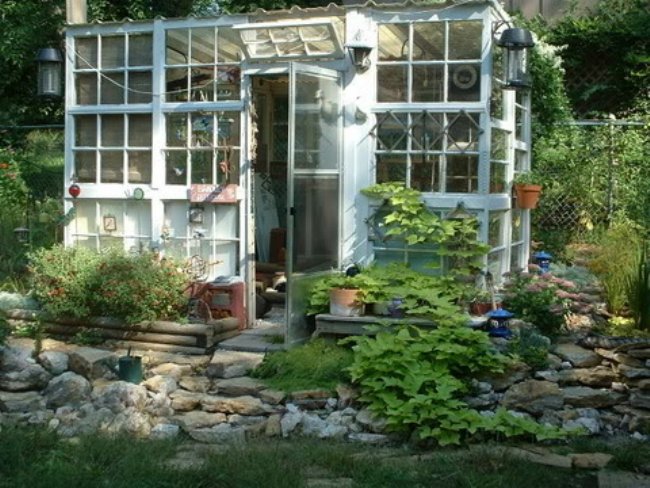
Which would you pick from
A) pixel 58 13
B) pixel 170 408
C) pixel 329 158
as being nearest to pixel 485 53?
pixel 329 158

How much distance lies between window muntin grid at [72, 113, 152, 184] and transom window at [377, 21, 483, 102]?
8.15 ft

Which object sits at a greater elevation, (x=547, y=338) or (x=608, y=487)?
(x=547, y=338)

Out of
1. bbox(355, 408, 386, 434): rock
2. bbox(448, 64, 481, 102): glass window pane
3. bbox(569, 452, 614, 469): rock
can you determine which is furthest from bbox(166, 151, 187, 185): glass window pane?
bbox(569, 452, 614, 469): rock

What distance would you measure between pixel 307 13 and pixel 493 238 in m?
2.68

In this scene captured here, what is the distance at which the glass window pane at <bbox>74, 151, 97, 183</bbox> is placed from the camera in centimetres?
893

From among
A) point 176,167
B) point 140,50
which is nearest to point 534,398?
point 176,167

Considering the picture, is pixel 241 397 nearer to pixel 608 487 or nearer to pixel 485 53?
pixel 608 487

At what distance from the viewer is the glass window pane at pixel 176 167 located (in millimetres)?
8578

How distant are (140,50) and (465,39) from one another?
3.26 m

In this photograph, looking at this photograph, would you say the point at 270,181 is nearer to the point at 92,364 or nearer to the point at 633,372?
the point at 92,364

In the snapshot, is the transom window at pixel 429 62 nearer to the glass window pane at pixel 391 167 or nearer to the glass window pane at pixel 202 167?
the glass window pane at pixel 391 167

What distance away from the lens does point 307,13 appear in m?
8.02

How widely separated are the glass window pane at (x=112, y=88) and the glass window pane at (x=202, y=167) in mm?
1033

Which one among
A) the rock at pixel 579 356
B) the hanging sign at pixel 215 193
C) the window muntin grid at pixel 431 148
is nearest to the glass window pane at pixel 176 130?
the hanging sign at pixel 215 193
